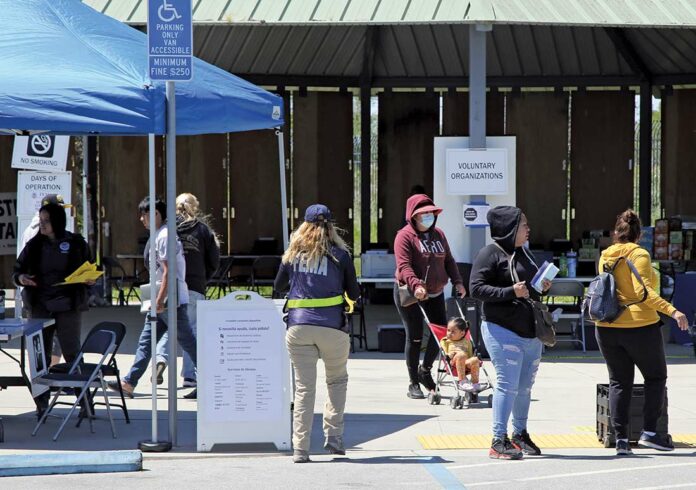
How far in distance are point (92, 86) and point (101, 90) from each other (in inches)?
3.7

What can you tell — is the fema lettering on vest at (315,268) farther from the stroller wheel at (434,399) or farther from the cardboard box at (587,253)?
the cardboard box at (587,253)

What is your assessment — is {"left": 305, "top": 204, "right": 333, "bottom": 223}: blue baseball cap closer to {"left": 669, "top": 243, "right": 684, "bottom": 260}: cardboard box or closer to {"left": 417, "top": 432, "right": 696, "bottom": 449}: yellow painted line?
{"left": 417, "top": 432, "right": 696, "bottom": 449}: yellow painted line

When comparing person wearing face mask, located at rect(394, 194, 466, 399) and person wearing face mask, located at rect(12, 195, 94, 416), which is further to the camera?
person wearing face mask, located at rect(394, 194, 466, 399)

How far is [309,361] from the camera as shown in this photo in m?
8.48

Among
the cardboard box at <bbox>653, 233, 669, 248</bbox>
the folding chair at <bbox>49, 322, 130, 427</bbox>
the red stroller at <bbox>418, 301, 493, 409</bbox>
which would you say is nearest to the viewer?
the folding chair at <bbox>49, 322, 130, 427</bbox>

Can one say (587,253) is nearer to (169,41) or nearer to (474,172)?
(474,172)

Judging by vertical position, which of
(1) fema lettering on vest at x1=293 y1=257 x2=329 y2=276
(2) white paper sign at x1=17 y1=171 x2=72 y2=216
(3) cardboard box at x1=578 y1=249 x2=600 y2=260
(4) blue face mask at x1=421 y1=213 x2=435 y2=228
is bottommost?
(3) cardboard box at x1=578 y1=249 x2=600 y2=260

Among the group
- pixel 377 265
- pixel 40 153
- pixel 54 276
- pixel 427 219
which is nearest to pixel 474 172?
pixel 377 265

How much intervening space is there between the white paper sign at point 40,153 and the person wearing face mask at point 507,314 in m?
7.74

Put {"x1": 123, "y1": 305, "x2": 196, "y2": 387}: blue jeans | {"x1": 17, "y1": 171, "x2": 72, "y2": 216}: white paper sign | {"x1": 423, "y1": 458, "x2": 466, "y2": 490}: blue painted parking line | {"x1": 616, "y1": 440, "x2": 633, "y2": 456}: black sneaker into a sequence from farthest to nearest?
{"x1": 17, "y1": 171, "x2": 72, "y2": 216}: white paper sign < {"x1": 123, "y1": 305, "x2": 196, "y2": 387}: blue jeans < {"x1": 616, "y1": 440, "x2": 633, "y2": 456}: black sneaker < {"x1": 423, "y1": 458, "x2": 466, "y2": 490}: blue painted parking line

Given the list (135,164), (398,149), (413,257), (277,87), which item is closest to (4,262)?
(135,164)

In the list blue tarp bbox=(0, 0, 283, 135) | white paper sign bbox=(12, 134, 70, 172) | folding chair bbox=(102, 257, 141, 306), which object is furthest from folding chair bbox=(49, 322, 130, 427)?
folding chair bbox=(102, 257, 141, 306)

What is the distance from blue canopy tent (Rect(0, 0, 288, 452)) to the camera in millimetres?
8758

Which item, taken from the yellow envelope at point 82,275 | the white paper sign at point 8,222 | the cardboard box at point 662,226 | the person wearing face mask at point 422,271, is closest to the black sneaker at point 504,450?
the person wearing face mask at point 422,271
